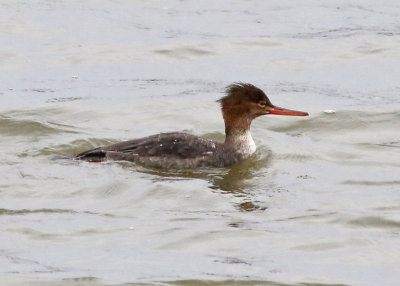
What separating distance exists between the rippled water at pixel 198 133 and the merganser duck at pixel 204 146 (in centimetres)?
13

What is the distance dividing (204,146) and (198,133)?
1.69m

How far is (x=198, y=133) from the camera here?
13648 millimetres

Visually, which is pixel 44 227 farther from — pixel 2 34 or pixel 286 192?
pixel 2 34

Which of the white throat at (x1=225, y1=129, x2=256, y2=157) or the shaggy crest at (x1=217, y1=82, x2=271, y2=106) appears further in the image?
the shaggy crest at (x1=217, y1=82, x2=271, y2=106)

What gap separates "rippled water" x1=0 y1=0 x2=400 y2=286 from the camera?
8.87 metres

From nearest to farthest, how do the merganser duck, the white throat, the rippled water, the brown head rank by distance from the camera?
the rippled water, the merganser duck, the white throat, the brown head

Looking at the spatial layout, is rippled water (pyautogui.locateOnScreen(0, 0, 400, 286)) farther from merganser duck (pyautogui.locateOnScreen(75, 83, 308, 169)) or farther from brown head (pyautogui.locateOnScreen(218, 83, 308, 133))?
brown head (pyautogui.locateOnScreen(218, 83, 308, 133))

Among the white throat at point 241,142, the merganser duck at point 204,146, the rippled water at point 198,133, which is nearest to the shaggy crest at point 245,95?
the merganser duck at point 204,146

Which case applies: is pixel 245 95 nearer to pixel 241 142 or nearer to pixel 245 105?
pixel 245 105

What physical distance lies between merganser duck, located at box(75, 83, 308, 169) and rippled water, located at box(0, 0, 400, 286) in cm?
13

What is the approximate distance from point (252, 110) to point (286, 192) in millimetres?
1649

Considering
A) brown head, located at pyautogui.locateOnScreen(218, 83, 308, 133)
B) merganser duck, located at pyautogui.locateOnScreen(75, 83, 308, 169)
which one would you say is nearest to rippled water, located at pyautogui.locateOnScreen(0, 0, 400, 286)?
merganser duck, located at pyautogui.locateOnScreen(75, 83, 308, 169)

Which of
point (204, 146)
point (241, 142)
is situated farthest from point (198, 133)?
point (204, 146)

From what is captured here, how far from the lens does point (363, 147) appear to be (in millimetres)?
12891
